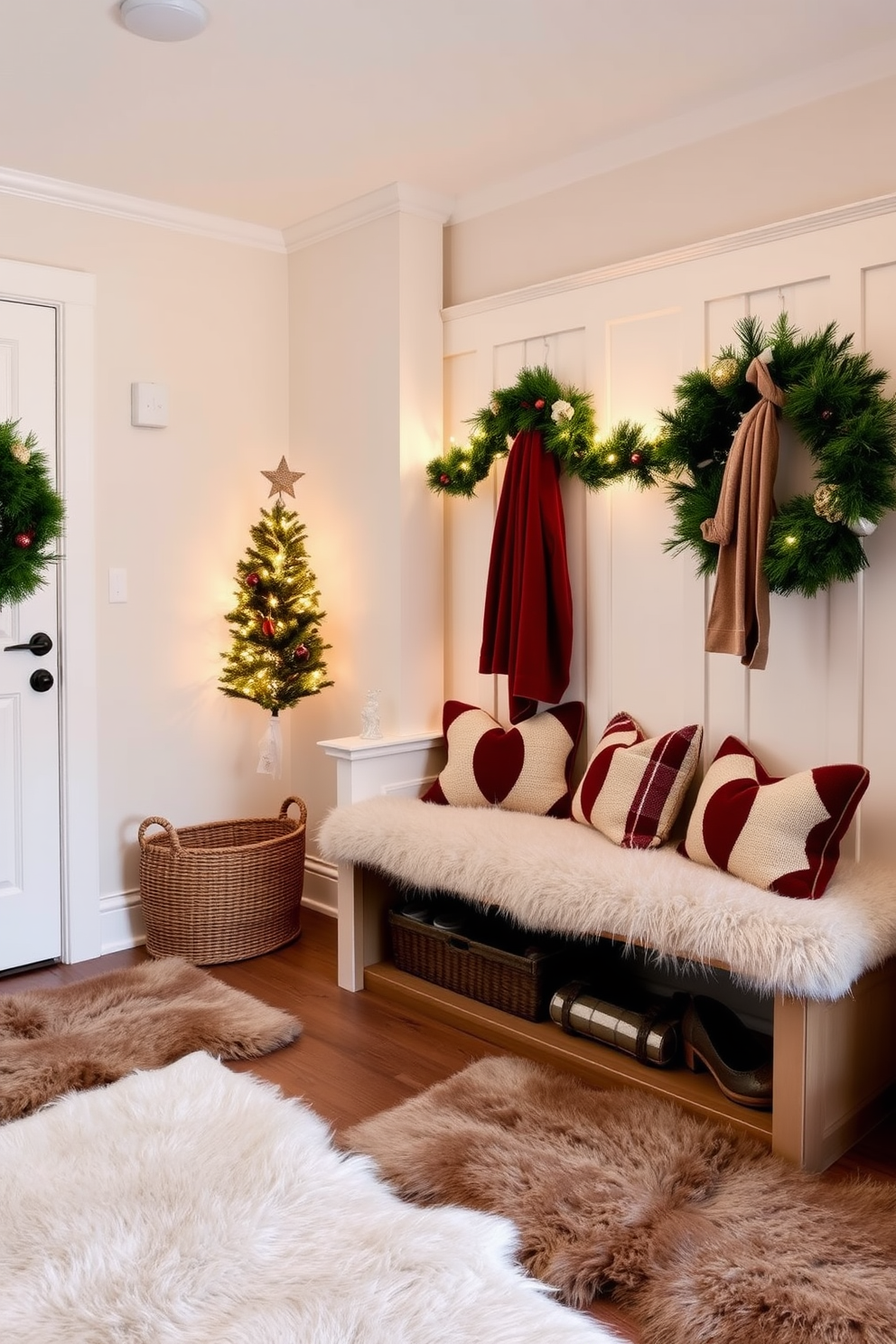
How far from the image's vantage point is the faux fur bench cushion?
Answer: 222cm

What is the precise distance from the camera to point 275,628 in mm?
3801

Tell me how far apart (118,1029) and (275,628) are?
1469 millimetres

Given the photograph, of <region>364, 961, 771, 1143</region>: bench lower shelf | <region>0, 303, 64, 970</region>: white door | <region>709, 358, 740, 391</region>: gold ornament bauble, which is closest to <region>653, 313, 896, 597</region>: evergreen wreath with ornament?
<region>709, 358, 740, 391</region>: gold ornament bauble

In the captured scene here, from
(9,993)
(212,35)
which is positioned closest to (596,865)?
(9,993)

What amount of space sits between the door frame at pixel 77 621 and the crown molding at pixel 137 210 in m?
0.24

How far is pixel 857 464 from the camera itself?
2.46 m

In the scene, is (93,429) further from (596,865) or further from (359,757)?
(596,865)

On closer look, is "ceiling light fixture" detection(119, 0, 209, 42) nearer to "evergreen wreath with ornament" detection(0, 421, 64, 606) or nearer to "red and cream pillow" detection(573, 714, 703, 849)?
"evergreen wreath with ornament" detection(0, 421, 64, 606)

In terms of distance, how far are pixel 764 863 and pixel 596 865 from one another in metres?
0.41

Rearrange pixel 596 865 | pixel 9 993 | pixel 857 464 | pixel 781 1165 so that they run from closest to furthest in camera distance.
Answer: pixel 781 1165, pixel 857 464, pixel 596 865, pixel 9 993

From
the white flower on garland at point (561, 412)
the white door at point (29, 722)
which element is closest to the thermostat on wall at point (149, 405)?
the white door at point (29, 722)

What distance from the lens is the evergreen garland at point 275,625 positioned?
150 inches

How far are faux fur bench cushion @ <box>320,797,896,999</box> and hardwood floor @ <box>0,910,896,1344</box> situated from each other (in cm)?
42

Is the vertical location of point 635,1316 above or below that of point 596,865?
below
